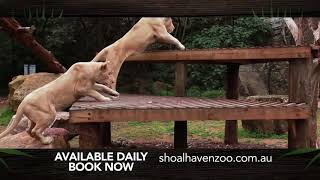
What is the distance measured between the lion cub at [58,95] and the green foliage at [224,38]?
90cm

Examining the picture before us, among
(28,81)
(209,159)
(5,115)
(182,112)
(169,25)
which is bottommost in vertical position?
(209,159)

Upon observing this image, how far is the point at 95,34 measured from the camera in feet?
13.5

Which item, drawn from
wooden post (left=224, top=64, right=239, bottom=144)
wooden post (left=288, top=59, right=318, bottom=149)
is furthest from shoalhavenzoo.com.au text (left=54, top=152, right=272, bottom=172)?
wooden post (left=224, top=64, right=239, bottom=144)

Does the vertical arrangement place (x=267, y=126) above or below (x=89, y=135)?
below

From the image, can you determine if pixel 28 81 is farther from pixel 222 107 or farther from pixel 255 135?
pixel 255 135

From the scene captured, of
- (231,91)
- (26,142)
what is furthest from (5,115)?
(231,91)

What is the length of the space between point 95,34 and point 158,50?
65 cm

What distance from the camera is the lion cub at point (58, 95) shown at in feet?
12.6

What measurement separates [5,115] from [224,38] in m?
2.01

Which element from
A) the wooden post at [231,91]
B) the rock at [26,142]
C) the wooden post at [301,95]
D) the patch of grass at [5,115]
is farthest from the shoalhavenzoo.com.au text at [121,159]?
the wooden post at [231,91]

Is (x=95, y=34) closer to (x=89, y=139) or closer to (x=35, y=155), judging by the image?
(x=89, y=139)

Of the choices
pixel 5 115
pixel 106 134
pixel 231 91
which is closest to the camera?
pixel 5 115

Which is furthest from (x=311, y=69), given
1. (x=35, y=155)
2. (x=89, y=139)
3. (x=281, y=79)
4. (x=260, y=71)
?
(x=260, y=71)

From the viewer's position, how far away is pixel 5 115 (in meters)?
4.38
